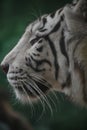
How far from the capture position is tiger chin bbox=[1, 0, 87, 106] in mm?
1021

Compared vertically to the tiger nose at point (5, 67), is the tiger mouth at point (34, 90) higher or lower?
lower

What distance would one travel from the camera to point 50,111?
111 centimetres

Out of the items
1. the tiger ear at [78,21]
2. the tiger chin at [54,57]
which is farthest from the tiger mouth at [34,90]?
the tiger ear at [78,21]

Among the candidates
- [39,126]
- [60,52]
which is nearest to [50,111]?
[39,126]

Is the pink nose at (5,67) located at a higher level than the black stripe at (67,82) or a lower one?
higher

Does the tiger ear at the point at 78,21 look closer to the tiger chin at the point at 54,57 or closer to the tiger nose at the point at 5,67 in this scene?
the tiger chin at the point at 54,57

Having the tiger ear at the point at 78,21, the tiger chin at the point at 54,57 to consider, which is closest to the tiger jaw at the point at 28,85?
the tiger chin at the point at 54,57

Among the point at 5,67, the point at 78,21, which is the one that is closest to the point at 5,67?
the point at 5,67

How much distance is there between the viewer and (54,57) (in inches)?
41.3

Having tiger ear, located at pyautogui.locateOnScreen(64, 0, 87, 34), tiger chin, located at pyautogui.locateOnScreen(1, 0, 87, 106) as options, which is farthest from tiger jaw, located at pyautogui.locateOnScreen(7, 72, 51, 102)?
tiger ear, located at pyautogui.locateOnScreen(64, 0, 87, 34)

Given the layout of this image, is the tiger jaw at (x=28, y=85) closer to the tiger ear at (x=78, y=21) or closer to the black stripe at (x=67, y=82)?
the black stripe at (x=67, y=82)

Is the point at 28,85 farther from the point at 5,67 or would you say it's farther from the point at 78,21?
the point at 78,21

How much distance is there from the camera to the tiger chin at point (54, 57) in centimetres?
102

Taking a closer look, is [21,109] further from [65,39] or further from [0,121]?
[65,39]
